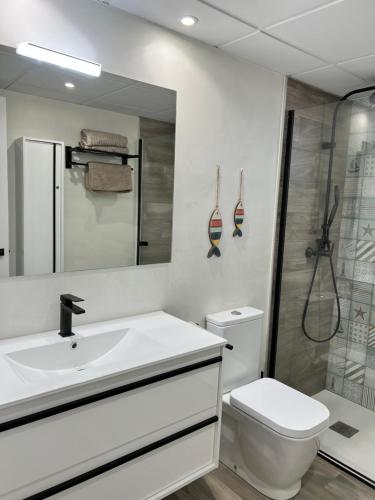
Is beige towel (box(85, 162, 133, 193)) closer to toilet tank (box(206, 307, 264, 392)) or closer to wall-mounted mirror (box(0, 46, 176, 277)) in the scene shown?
wall-mounted mirror (box(0, 46, 176, 277))

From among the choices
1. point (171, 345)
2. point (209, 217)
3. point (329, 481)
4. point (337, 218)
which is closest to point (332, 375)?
point (329, 481)

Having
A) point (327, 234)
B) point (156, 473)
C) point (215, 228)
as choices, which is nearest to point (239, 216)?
point (215, 228)

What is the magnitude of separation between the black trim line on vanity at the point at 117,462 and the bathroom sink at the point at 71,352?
429mm

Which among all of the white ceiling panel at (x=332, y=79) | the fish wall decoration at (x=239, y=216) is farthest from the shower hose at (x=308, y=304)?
the white ceiling panel at (x=332, y=79)

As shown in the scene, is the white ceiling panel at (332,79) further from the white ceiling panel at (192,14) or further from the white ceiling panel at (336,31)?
the white ceiling panel at (192,14)

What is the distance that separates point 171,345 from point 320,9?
1591mm

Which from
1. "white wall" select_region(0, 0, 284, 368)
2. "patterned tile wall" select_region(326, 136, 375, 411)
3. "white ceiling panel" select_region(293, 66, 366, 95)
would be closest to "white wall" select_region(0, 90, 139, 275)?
"white wall" select_region(0, 0, 284, 368)

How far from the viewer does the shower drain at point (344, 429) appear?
2.55 metres

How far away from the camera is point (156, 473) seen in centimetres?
153

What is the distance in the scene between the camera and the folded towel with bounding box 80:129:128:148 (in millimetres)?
1719

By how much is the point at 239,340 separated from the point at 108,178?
1.22m

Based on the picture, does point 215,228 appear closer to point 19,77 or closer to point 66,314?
point 66,314

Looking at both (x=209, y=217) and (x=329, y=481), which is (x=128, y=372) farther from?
(x=329, y=481)

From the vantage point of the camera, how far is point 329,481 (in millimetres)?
2141
